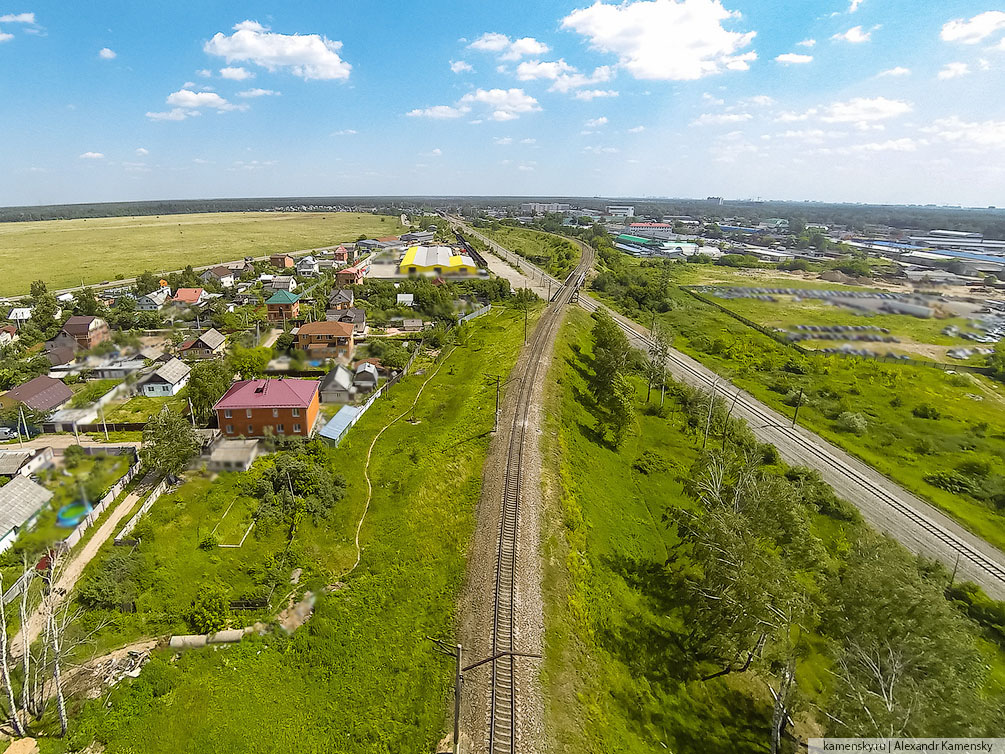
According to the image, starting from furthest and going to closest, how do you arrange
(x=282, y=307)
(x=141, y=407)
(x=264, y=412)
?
(x=282, y=307)
(x=141, y=407)
(x=264, y=412)

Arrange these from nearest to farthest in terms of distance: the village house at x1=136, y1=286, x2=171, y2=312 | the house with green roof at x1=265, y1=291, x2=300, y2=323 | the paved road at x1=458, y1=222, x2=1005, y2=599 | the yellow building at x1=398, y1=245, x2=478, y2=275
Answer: the paved road at x1=458, y1=222, x2=1005, y2=599 < the house with green roof at x1=265, y1=291, x2=300, y2=323 < the village house at x1=136, y1=286, x2=171, y2=312 < the yellow building at x1=398, y1=245, x2=478, y2=275

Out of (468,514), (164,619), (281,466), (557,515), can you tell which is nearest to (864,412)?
(557,515)

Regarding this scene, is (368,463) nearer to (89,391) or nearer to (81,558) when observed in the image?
(81,558)

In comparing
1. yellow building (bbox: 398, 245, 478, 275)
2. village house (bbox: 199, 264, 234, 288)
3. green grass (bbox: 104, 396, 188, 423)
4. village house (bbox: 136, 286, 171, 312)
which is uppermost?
yellow building (bbox: 398, 245, 478, 275)

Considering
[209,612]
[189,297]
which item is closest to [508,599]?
[209,612]

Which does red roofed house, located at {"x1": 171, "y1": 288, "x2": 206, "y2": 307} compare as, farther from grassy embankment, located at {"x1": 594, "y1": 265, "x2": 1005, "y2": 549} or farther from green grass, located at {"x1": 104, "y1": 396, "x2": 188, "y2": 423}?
grassy embankment, located at {"x1": 594, "y1": 265, "x2": 1005, "y2": 549}

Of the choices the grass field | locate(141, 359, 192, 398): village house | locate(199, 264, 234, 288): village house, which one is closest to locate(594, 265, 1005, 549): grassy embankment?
locate(141, 359, 192, 398): village house
